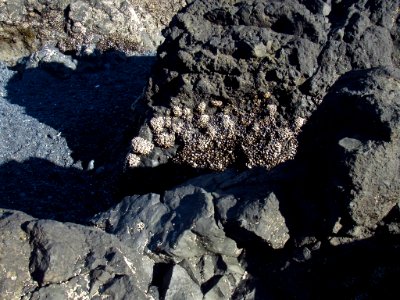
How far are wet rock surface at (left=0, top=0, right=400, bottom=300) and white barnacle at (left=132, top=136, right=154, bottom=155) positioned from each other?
0.02 metres

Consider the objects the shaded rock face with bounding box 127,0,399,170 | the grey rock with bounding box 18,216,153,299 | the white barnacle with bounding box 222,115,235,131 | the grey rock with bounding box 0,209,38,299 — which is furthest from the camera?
the white barnacle with bounding box 222,115,235,131

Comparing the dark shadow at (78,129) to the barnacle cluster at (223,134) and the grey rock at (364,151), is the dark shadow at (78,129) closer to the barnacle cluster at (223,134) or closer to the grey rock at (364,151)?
the barnacle cluster at (223,134)

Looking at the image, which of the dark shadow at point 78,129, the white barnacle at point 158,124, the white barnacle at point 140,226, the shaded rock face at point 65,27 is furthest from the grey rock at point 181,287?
the shaded rock face at point 65,27

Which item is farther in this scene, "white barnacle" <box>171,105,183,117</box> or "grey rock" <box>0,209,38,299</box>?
"white barnacle" <box>171,105,183,117</box>

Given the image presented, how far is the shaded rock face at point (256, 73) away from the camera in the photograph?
729cm

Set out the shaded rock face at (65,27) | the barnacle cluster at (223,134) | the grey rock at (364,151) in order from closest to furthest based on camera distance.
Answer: the grey rock at (364,151), the barnacle cluster at (223,134), the shaded rock face at (65,27)

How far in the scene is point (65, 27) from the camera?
11438 mm

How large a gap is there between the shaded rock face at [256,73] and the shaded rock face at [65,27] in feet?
13.3

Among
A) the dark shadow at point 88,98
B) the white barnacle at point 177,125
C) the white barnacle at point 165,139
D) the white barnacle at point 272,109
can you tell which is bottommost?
the dark shadow at point 88,98

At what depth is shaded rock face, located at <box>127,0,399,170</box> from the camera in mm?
7289

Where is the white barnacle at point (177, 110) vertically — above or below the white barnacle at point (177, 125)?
above

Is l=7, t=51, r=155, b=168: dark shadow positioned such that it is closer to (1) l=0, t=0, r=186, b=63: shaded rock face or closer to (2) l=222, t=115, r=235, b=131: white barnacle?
(1) l=0, t=0, r=186, b=63: shaded rock face

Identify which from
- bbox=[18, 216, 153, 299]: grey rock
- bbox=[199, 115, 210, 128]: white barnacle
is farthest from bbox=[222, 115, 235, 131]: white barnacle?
bbox=[18, 216, 153, 299]: grey rock

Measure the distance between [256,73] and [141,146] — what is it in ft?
6.19
